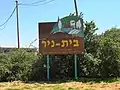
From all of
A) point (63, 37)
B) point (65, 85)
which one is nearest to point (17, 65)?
point (63, 37)

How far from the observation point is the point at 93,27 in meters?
23.3

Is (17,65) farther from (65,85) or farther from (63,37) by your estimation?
(65,85)

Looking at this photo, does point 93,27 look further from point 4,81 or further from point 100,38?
point 4,81

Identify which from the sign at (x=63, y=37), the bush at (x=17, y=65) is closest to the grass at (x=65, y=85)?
the bush at (x=17, y=65)

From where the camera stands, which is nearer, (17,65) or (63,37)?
(63,37)

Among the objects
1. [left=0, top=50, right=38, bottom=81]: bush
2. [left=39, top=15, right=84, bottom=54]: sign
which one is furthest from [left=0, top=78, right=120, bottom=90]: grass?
[left=39, top=15, right=84, bottom=54]: sign

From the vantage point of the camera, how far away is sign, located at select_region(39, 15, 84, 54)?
21.7m

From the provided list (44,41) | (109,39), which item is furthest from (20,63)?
(109,39)

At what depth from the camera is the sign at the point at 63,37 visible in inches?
854

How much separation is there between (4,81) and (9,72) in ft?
2.49

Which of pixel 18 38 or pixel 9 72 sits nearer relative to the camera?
pixel 9 72

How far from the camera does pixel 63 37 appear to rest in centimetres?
2177

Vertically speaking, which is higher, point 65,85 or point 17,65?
point 17,65

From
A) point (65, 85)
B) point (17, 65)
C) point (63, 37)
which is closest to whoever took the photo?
point (65, 85)
